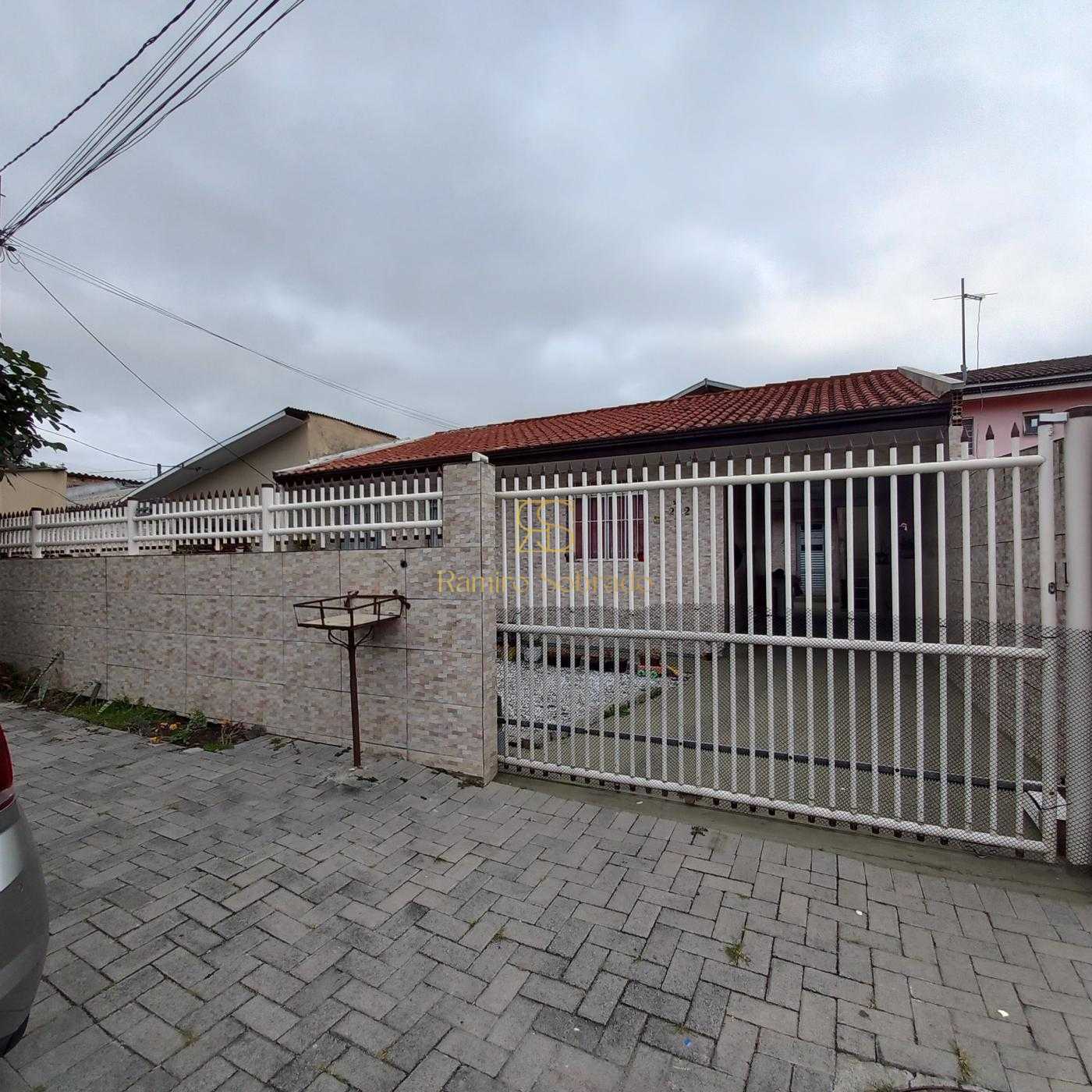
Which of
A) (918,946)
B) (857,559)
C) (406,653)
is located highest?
(857,559)

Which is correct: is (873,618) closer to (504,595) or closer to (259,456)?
(504,595)

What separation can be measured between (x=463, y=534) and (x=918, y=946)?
9.80 ft

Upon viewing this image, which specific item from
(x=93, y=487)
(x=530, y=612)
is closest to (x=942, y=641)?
(x=530, y=612)

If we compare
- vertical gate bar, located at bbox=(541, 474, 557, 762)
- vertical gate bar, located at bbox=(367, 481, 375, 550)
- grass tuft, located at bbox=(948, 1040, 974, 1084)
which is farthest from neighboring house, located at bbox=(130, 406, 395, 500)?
grass tuft, located at bbox=(948, 1040, 974, 1084)

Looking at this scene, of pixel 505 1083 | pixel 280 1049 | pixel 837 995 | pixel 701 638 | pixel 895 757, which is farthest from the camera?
pixel 701 638

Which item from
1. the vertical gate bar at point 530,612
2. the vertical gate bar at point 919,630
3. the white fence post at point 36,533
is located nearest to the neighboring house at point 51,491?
the white fence post at point 36,533

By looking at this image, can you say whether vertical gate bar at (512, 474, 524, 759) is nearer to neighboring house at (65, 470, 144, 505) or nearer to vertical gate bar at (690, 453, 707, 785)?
vertical gate bar at (690, 453, 707, 785)

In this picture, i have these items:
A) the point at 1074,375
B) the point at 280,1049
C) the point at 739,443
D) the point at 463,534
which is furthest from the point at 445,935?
the point at 1074,375

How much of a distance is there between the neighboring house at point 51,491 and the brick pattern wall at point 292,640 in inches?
361

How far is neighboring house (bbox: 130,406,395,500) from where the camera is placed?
12.4 metres

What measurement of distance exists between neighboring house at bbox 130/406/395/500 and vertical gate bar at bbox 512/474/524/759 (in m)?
10.4

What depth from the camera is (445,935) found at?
2.18 meters

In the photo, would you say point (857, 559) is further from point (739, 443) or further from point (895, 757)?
point (895, 757)

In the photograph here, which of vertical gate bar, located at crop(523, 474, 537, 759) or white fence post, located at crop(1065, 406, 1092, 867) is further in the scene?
vertical gate bar, located at crop(523, 474, 537, 759)
